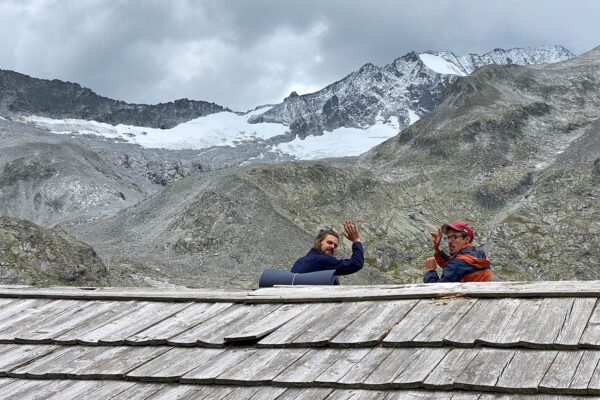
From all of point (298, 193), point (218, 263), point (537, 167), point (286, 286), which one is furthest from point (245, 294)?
point (537, 167)

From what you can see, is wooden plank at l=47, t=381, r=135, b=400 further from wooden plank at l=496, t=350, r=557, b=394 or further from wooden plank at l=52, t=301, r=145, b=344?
wooden plank at l=496, t=350, r=557, b=394

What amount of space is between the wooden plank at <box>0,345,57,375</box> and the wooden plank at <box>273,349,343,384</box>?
254cm

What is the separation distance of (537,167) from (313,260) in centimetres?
8827

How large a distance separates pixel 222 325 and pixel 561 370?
308cm

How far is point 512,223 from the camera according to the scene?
7531 centimetres

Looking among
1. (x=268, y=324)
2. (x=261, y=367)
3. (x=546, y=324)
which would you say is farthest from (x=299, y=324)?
(x=546, y=324)

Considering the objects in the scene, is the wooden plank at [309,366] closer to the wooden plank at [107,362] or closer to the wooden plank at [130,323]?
the wooden plank at [107,362]

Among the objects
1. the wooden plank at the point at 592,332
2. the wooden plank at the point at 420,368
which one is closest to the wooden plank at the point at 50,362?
the wooden plank at the point at 420,368

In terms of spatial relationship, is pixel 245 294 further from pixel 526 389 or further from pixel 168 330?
pixel 526 389

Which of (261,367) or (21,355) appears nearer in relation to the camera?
(261,367)

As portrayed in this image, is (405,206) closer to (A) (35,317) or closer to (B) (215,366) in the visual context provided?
Result: (A) (35,317)

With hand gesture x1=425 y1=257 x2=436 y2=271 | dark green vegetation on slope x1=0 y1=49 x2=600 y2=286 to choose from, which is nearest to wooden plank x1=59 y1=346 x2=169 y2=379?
hand gesture x1=425 y1=257 x2=436 y2=271

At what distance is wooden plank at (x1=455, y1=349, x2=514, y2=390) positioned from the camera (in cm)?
499

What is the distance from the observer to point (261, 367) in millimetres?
5836
